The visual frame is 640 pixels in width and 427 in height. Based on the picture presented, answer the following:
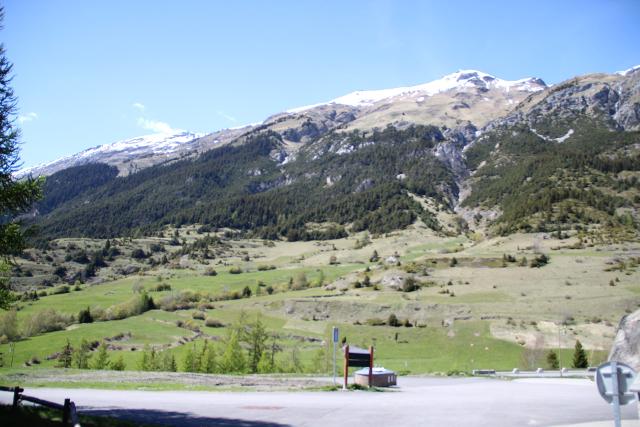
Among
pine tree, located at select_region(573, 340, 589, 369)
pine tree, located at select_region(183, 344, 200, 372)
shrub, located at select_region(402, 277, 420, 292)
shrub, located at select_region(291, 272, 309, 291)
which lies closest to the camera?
pine tree, located at select_region(573, 340, 589, 369)

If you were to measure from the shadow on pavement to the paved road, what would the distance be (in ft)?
0.10

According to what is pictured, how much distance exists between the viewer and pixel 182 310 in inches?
5256

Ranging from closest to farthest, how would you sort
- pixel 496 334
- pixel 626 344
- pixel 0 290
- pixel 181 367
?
pixel 0 290 < pixel 626 344 < pixel 181 367 < pixel 496 334

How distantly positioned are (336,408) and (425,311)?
89.9 meters

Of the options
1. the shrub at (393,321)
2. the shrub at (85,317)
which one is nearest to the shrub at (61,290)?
the shrub at (85,317)

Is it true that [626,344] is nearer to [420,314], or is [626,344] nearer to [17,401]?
[17,401]

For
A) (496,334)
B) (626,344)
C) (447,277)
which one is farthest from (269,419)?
(447,277)

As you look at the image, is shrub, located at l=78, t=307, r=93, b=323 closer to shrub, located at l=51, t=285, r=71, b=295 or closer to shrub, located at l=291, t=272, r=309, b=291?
shrub, located at l=51, t=285, r=71, b=295

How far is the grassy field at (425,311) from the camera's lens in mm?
83812

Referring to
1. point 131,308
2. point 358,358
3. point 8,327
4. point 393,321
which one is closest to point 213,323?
point 131,308

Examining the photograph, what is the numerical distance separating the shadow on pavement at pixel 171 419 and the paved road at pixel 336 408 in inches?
1.2

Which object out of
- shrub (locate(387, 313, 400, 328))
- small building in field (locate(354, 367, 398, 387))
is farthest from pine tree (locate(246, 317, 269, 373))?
small building in field (locate(354, 367, 398, 387))

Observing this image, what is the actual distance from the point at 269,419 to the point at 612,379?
35.3ft

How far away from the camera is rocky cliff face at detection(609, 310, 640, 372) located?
77.5 feet
